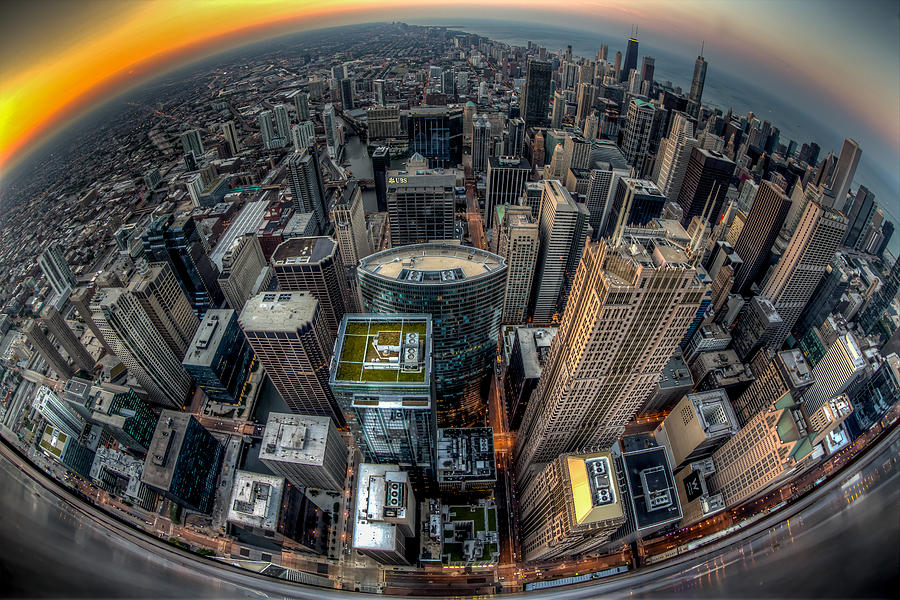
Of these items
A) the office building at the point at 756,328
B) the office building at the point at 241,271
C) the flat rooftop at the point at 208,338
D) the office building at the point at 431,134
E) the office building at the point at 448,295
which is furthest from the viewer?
the office building at the point at 431,134

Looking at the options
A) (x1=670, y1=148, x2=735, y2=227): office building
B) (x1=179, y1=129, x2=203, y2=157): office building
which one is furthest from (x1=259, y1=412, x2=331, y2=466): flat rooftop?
(x1=670, y1=148, x2=735, y2=227): office building

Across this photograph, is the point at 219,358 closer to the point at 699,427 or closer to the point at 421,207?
the point at 421,207

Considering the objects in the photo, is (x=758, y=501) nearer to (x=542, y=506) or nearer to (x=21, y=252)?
(x=542, y=506)

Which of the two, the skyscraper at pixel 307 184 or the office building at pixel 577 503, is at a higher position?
the skyscraper at pixel 307 184

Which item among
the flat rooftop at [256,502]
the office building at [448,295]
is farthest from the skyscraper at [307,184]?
the flat rooftop at [256,502]

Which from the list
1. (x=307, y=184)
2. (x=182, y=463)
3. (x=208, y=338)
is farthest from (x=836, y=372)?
(x=307, y=184)

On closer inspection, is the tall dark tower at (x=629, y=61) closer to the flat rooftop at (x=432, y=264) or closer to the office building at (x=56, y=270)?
the flat rooftop at (x=432, y=264)
